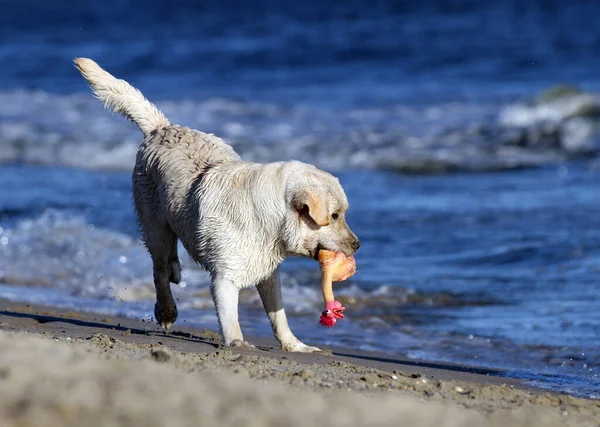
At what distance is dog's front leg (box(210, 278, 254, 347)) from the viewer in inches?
272

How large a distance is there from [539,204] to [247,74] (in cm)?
1607

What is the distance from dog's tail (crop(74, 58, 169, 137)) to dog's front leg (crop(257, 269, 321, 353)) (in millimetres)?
1609

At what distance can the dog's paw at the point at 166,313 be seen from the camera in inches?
316

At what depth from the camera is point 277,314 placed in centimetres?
739

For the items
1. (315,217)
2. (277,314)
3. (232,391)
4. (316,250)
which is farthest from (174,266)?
(232,391)

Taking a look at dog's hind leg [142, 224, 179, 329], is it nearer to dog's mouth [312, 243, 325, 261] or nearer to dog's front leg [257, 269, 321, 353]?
dog's front leg [257, 269, 321, 353]

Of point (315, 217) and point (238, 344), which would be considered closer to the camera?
point (315, 217)

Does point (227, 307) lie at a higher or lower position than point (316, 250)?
lower

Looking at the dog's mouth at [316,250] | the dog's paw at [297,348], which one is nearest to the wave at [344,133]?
the dog's paw at [297,348]

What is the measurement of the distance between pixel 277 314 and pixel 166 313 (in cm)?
105

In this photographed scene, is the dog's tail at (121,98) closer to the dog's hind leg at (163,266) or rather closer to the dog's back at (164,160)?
the dog's back at (164,160)

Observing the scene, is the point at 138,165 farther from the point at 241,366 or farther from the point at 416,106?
the point at 416,106

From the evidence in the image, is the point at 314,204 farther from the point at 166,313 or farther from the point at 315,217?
the point at 166,313

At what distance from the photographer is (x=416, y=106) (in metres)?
23.5
